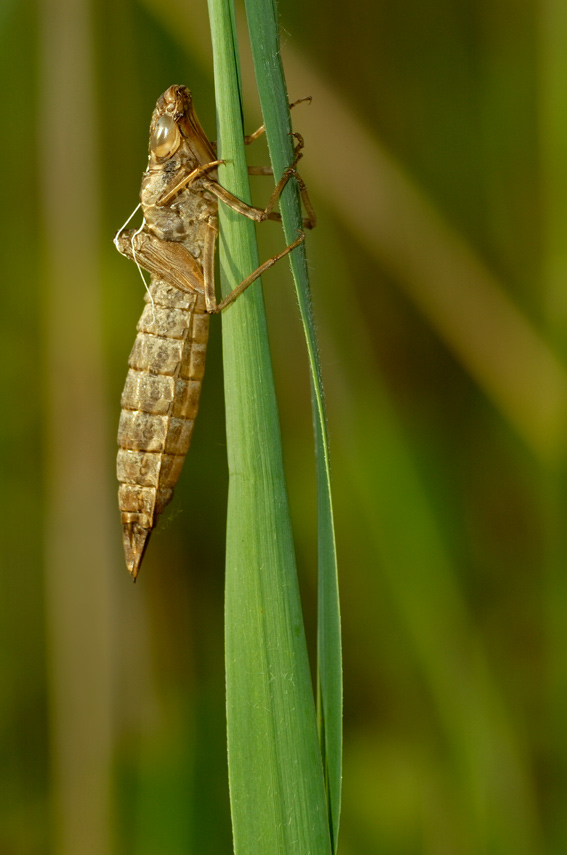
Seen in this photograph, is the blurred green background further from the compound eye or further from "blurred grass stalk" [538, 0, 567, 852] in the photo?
the compound eye

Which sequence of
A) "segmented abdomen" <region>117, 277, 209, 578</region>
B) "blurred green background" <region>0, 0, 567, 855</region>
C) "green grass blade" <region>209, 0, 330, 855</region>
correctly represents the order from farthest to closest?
"blurred green background" <region>0, 0, 567, 855</region>, "segmented abdomen" <region>117, 277, 209, 578</region>, "green grass blade" <region>209, 0, 330, 855</region>

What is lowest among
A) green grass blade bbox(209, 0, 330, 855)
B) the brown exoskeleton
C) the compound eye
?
green grass blade bbox(209, 0, 330, 855)

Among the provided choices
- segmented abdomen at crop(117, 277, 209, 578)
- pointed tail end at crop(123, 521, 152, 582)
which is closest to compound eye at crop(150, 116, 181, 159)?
segmented abdomen at crop(117, 277, 209, 578)

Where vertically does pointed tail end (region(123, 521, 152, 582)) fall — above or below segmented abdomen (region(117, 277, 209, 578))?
below

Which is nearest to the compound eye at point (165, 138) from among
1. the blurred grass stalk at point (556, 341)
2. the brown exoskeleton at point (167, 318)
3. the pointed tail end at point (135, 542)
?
the brown exoskeleton at point (167, 318)

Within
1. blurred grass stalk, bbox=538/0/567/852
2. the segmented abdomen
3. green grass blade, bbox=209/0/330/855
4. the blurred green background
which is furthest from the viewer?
the blurred green background

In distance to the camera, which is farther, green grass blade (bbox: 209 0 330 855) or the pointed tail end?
the pointed tail end

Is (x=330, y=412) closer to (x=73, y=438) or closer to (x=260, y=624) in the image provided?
(x=73, y=438)
